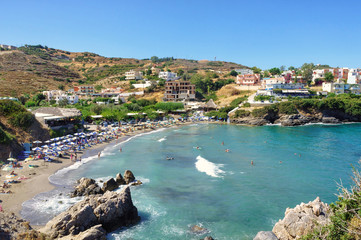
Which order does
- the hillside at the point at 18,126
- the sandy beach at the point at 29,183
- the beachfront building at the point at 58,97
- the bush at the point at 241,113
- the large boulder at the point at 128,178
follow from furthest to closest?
Answer: the beachfront building at the point at 58,97 < the bush at the point at 241,113 < the hillside at the point at 18,126 < the large boulder at the point at 128,178 < the sandy beach at the point at 29,183

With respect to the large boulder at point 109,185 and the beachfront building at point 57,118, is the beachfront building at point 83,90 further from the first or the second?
the large boulder at point 109,185

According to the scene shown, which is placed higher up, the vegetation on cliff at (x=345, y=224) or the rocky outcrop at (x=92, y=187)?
the vegetation on cliff at (x=345, y=224)

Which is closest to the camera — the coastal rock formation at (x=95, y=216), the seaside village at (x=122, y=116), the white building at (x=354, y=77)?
the coastal rock formation at (x=95, y=216)

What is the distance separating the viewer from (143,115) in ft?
229

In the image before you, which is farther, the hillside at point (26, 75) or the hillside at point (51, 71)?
the hillside at point (51, 71)

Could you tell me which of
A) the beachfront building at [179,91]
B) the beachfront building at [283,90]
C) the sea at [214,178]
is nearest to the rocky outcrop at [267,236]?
the sea at [214,178]

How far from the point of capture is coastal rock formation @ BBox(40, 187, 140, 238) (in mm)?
16891

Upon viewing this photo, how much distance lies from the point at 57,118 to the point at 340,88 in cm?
8538

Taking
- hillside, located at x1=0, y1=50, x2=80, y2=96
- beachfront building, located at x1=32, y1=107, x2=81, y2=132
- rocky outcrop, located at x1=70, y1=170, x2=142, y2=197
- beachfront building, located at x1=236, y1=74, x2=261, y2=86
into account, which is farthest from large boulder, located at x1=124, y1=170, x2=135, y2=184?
beachfront building, located at x1=236, y1=74, x2=261, y2=86

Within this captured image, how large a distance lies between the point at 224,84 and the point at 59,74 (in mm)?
74173

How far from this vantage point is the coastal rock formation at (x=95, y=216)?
16891 millimetres

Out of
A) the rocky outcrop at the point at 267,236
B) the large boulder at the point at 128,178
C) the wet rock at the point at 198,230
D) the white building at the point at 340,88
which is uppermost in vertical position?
the white building at the point at 340,88

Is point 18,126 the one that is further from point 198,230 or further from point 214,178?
point 198,230

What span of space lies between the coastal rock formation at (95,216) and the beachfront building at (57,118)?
27.1 meters
